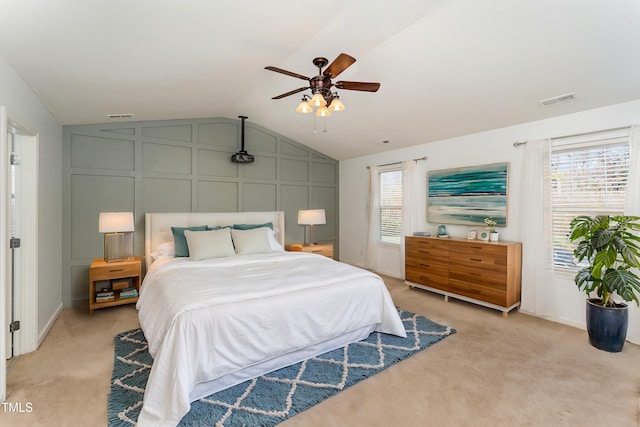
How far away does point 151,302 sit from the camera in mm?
2768

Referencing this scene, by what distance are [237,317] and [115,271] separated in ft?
7.99

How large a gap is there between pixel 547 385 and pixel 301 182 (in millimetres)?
4564

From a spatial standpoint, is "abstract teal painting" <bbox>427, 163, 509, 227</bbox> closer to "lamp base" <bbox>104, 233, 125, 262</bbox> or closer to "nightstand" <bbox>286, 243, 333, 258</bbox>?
"nightstand" <bbox>286, 243, 333, 258</bbox>

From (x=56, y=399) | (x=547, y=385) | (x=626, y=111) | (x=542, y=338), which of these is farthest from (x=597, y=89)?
(x=56, y=399)

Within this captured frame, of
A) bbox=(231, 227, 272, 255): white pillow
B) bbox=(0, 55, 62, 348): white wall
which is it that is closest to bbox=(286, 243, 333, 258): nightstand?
bbox=(231, 227, 272, 255): white pillow

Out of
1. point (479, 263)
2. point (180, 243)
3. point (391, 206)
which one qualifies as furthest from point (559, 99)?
point (180, 243)

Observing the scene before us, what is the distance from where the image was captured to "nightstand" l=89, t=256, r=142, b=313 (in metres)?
3.59

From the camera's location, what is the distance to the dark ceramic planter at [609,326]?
272 centimetres

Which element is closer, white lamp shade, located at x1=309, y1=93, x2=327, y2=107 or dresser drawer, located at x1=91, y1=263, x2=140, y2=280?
white lamp shade, located at x1=309, y1=93, x2=327, y2=107

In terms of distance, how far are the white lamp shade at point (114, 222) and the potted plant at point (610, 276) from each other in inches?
197

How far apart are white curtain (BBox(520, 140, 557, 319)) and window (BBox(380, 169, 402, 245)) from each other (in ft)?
6.67

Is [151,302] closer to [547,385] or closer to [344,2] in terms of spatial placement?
[344,2]

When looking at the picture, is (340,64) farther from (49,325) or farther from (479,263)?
(49,325)

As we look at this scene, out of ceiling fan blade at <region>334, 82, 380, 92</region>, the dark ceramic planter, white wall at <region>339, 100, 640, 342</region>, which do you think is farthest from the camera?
white wall at <region>339, 100, 640, 342</region>
